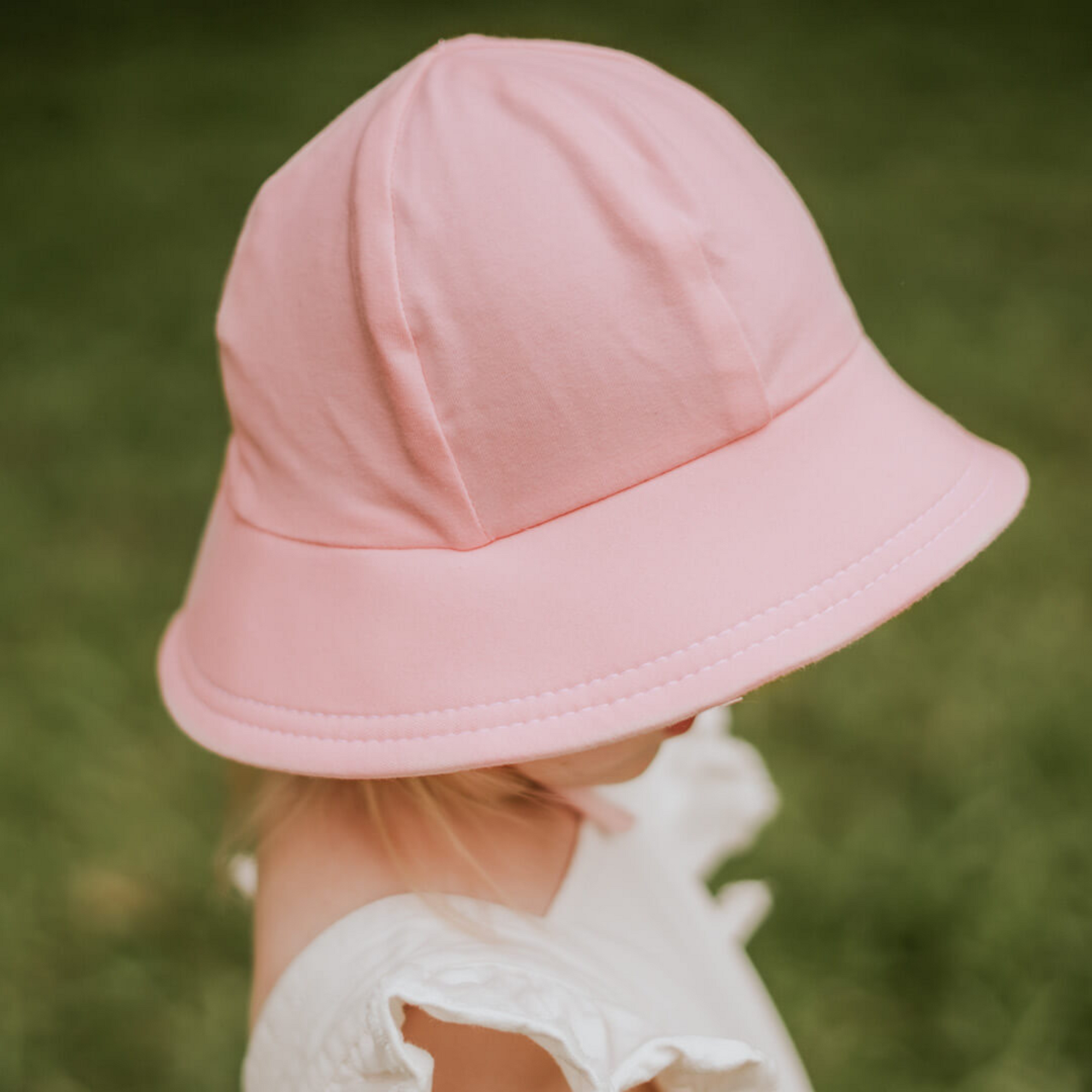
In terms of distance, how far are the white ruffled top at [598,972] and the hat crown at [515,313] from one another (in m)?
0.29

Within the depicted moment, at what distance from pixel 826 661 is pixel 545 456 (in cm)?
145

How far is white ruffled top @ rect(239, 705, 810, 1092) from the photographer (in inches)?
30.9

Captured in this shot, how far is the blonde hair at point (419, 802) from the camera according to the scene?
96cm

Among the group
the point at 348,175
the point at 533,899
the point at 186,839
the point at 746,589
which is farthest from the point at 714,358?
the point at 186,839

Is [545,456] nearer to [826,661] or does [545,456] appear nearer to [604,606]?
[604,606]

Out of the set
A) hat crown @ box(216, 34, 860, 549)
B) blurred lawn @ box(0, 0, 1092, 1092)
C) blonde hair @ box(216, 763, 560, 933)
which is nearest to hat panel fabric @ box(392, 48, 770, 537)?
hat crown @ box(216, 34, 860, 549)

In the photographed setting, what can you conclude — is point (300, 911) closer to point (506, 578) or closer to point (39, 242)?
point (506, 578)

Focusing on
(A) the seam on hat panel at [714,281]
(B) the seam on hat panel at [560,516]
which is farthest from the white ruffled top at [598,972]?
(A) the seam on hat panel at [714,281]

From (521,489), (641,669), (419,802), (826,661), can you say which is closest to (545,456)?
(521,489)

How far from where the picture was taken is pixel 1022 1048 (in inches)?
60.7

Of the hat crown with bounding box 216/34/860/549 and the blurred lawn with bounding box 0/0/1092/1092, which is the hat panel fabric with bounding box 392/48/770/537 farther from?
the blurred lawn with bounding box 0/0/1092/1092

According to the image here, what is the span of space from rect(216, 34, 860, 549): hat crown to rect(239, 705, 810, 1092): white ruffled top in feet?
0.95

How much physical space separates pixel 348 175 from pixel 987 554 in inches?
73.4

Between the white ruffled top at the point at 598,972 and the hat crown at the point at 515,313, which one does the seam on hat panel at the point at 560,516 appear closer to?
the hat crown at the point at 515,313
